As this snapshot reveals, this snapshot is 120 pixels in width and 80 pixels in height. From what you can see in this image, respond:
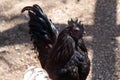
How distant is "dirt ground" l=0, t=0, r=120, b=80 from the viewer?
4.80 metres

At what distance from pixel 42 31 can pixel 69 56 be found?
52 centimetres

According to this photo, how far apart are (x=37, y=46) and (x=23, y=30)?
4.58 ft

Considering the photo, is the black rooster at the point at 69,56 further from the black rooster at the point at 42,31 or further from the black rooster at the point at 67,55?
the black rooster at the point at 42,31

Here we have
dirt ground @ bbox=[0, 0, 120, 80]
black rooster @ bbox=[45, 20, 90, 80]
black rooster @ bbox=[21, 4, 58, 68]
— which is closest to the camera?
black rooster @ bbox=[45, 20, 90, 80]

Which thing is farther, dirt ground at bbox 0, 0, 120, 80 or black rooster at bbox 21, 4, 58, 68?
dirt ground at bbox 0, 0, 120, 80

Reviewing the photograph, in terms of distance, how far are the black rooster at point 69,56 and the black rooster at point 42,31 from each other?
0.24 metres

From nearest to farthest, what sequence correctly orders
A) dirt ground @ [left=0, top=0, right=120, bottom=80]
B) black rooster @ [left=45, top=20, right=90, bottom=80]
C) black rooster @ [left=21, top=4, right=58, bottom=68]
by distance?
1. black rooster @ [left=45, top=20, right=90, bottom=80]
2. black rooster @ [left=21, top=4, right=58, bottom=68]
3. dirt ground @ [left=0, top=0, right=120, bottom=80]

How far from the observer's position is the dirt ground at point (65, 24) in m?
4.80

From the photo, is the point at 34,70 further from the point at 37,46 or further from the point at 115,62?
the point at 115,62

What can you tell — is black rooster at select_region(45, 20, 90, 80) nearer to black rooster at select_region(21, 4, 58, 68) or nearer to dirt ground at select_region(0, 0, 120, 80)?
black rooster at select_region(21, 4, 58, 68)

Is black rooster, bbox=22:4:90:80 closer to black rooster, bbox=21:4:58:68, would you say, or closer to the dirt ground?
black rooster, bbox=21:4:58:68

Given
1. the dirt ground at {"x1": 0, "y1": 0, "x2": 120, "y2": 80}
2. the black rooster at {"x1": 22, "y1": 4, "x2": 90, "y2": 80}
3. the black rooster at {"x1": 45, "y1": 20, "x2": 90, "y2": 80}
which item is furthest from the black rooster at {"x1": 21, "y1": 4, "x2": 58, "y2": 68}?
the dirt ground at {"x1": 0, "y1": 0, "x2": 120, "y2": 80}

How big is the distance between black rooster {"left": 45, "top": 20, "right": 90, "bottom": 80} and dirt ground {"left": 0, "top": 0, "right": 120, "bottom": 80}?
100cm

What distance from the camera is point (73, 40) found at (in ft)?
11.8
